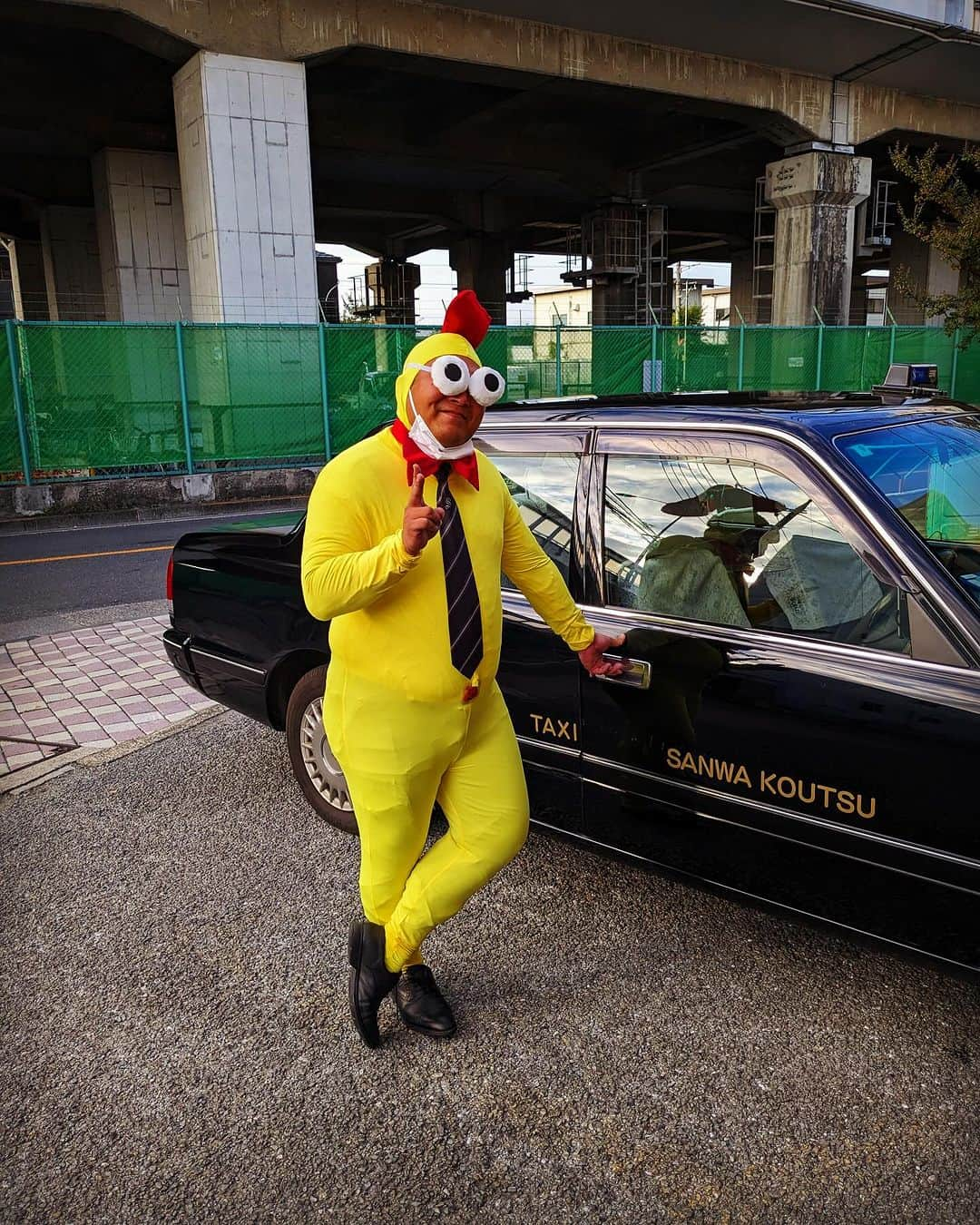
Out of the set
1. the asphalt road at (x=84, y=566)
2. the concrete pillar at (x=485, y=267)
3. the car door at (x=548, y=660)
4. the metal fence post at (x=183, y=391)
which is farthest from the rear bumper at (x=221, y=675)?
the concrete pillar at (x=485, y=267)

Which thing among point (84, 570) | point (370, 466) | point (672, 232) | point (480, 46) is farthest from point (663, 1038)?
point (672, 232)

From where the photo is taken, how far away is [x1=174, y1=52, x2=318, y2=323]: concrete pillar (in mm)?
15039

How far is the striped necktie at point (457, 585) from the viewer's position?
8.32 ft

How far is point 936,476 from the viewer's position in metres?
3.10

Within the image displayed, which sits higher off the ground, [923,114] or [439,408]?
[923,114]

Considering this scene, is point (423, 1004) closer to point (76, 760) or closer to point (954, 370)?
point (76, 760)

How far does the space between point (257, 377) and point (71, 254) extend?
561 inches

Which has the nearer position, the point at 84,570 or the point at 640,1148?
the point at 640,1148

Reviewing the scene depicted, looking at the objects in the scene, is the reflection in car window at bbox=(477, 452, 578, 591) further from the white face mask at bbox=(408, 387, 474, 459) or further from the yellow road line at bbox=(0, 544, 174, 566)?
the yellow road line at bbox=(0, 544, 174, 566)

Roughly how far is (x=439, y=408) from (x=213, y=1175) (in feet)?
6.04

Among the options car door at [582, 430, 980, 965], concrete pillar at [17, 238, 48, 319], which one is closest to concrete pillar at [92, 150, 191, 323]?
concrete pillar at [17, 238, 48, 319]

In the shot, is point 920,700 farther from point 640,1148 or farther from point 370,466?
point 370,466

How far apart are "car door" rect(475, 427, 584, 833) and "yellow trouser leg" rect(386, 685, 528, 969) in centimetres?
60

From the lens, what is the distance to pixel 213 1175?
238 centimetres
